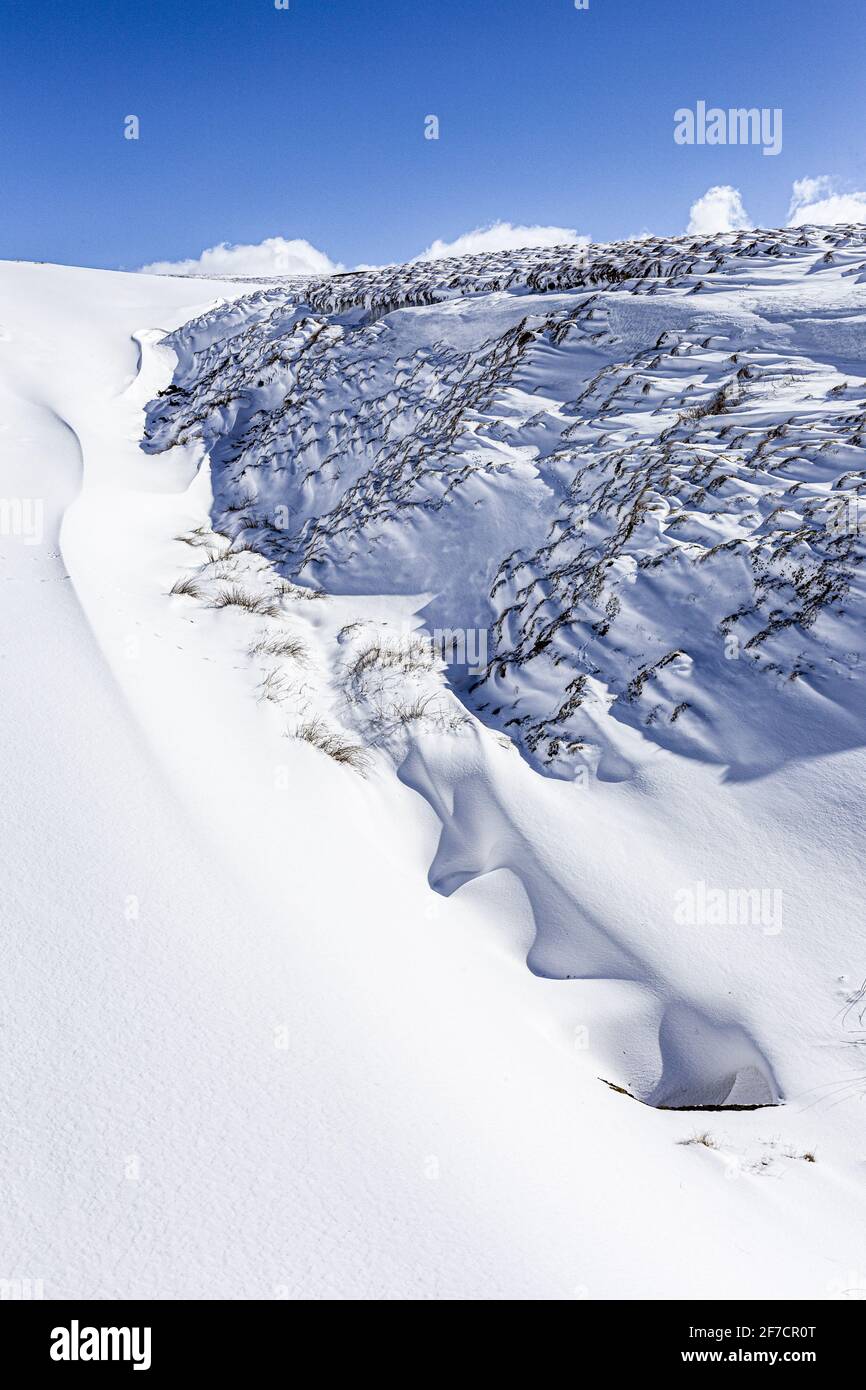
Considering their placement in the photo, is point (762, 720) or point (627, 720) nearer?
point (762, 720)

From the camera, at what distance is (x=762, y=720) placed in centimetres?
522

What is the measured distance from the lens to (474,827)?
5.26 metres

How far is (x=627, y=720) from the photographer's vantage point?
18.7 ft

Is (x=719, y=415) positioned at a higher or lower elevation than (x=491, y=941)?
higher

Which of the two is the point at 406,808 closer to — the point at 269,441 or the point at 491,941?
the point at 491,941

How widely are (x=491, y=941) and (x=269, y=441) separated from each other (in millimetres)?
10487

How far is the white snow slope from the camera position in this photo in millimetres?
2176

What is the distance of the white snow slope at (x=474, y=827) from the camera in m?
2.18

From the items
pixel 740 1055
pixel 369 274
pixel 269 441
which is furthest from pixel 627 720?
pixel 369 274

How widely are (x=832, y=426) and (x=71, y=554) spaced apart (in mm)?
7844

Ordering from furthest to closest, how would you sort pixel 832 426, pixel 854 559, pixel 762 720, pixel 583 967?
pixel 832 426 → pixel 854 559 → pixel 762 720 → pixel 583 967

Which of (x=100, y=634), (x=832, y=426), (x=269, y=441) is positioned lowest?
(x=100, y=634)

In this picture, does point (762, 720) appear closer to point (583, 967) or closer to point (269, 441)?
point (583, 967)
